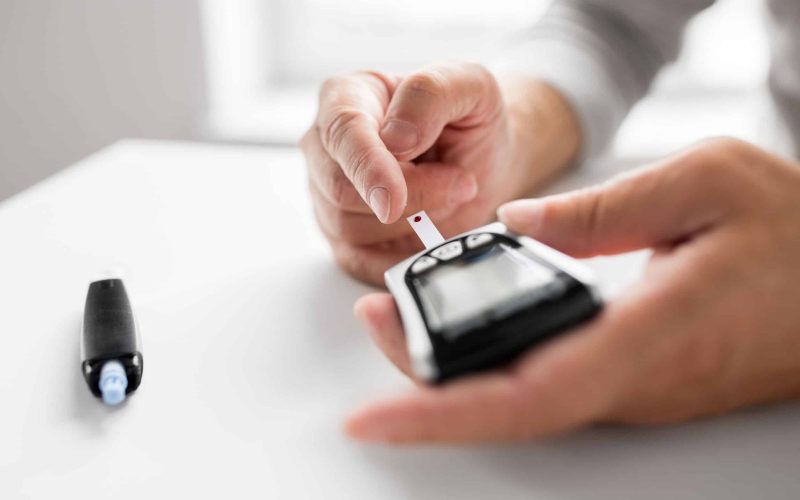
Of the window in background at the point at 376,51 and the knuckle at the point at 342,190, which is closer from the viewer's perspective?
the knuckle at the point at 342,190

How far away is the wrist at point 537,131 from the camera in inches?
27.0

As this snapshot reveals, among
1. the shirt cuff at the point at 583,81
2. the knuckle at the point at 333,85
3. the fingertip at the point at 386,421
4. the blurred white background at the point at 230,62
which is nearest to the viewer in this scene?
the fingertip at the point at 386,421

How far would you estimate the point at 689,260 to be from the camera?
325 millimetres

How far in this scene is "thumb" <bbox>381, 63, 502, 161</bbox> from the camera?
52 cm

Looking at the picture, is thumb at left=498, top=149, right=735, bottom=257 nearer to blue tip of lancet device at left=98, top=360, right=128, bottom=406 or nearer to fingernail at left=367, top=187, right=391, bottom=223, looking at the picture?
fingernail at left=367, top=187, right=391, bottom=223

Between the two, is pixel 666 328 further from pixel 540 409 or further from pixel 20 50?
pixel 20 50

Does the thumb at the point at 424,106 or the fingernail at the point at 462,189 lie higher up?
the thumb at the point at 424,106

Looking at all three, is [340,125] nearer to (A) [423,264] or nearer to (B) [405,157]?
(B) [405,157]

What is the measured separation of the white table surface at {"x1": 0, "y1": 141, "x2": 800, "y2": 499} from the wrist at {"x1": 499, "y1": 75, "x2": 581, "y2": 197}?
0.18m

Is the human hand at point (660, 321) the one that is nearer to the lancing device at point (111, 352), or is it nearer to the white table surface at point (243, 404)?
the white table surface at point (243, 404)

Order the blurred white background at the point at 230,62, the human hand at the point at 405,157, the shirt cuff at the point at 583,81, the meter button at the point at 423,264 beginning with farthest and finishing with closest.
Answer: the blurred white background at the point at 230,62, the shirt cuff at the point at 583,81, the human hand at the point at 405,157, the meter button at the point at 423,264

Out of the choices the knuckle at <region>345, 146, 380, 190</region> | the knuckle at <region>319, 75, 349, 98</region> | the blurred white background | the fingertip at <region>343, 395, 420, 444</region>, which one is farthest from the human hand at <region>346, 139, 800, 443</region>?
the blurred white background

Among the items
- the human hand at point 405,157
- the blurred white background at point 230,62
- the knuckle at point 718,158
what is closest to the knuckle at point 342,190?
the human hand at point 405,157

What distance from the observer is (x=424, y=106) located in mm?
521
